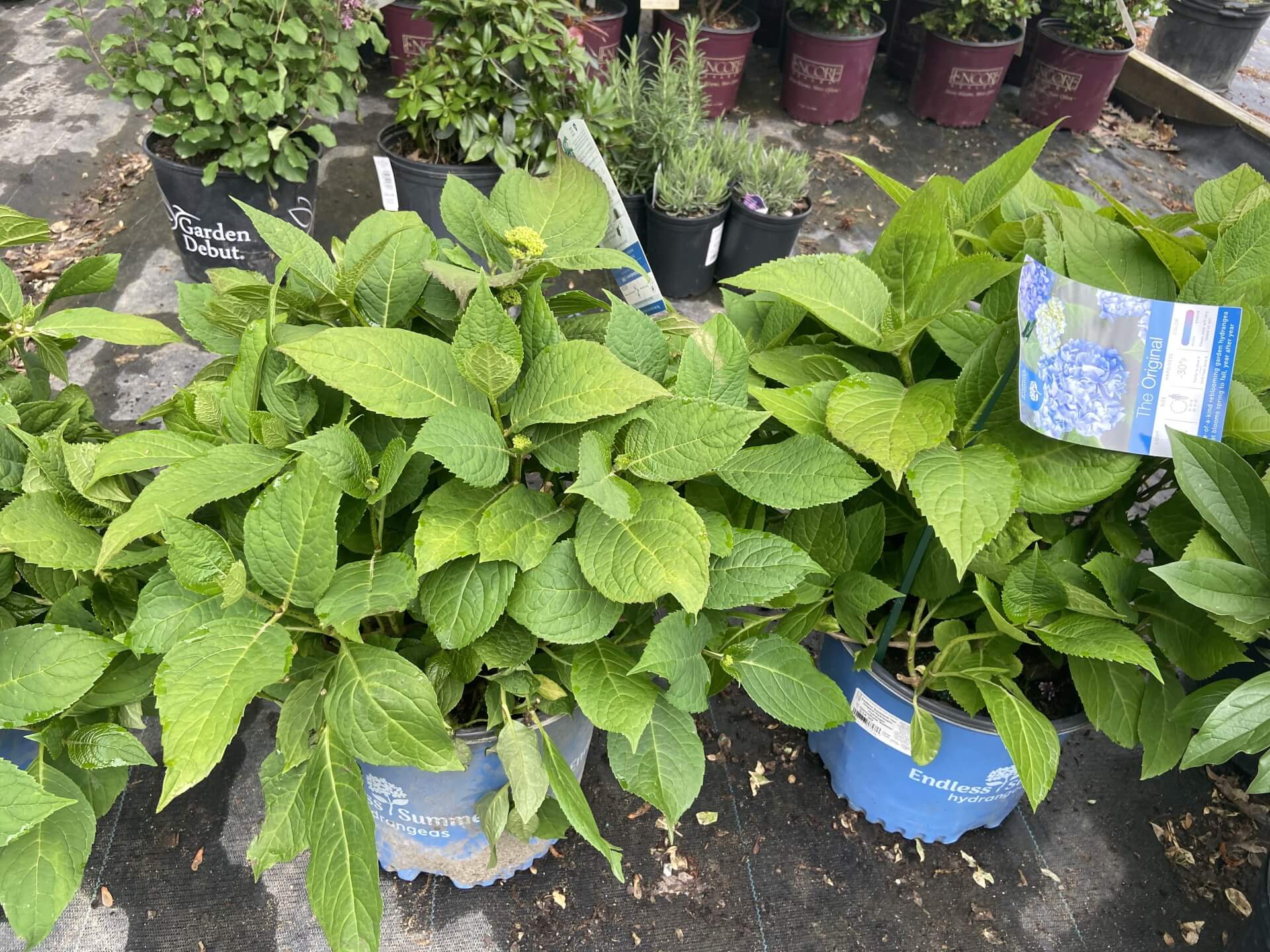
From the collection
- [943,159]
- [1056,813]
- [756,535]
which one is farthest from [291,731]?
[943,159]

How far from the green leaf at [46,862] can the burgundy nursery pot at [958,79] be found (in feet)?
15.8

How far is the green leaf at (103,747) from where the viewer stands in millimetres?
1023

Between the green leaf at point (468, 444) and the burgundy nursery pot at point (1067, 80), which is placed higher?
the green leaf at point (468, 444)

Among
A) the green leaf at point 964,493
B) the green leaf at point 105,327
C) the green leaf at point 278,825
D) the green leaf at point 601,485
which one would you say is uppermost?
the green leaf at point 601,485

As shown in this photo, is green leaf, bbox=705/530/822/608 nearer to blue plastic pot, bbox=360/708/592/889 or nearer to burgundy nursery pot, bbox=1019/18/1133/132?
blue plastic pot, bbox=360/708/592/889

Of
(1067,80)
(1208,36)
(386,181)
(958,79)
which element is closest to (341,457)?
(386,181)

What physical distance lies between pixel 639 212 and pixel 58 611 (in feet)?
8.28

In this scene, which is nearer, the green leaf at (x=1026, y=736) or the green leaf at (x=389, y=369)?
the green leaf at (x=389, y=369)

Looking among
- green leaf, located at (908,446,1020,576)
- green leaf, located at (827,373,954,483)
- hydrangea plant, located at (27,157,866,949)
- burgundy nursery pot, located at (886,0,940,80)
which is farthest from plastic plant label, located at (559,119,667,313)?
burgundy nursery pot, located at (886,0,940,80)

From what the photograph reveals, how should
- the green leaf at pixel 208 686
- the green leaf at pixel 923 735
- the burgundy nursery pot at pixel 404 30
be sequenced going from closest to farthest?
the green leaf at pixel 208 686, the green leaf at pixel 923 735, the burgundy nursery pot at pixel 404 30

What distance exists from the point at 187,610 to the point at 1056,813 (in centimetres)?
172

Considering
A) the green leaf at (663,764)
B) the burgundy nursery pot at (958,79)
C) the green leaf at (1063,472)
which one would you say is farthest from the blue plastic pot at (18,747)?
the burgundy nursery pot at (958,79)

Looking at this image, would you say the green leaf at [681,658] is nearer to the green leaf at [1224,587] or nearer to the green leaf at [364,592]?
the green leaf at [364,592]

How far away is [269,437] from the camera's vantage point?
91 centimetres
